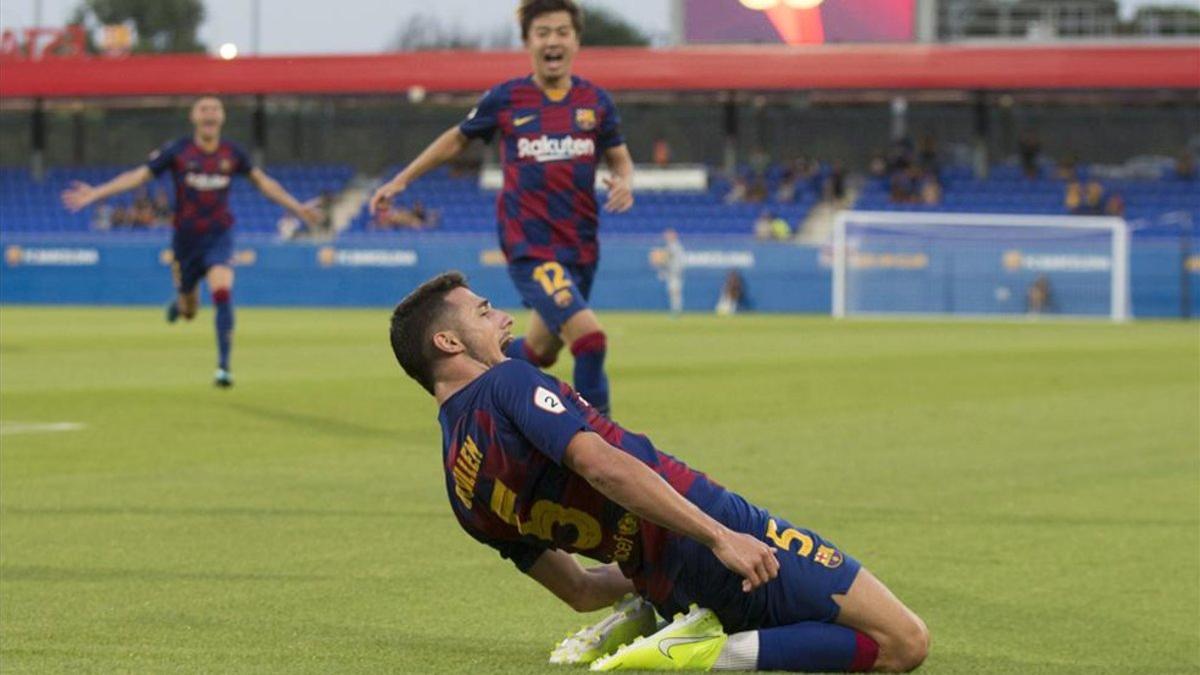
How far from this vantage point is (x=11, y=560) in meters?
8.01

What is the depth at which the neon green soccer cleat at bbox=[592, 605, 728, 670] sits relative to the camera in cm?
562

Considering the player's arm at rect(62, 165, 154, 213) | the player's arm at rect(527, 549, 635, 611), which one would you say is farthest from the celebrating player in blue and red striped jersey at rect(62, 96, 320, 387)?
the player's arm at rect(527, 549, 635, 611)

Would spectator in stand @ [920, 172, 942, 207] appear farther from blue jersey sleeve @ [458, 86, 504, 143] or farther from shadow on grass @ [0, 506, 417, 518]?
shadow on grass @ [0, 506, 417, 518]

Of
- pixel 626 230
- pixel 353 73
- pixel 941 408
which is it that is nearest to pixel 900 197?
pixel 626 230

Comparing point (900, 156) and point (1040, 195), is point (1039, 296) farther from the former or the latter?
point (900, 156)

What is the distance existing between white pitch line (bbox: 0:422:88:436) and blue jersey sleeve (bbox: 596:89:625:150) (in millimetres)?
4172

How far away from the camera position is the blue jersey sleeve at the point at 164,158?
1777 cm

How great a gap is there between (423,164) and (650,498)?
260 inches

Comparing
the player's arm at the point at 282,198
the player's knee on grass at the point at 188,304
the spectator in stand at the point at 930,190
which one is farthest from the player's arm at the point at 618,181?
the spectator in stand at the point at 930,190

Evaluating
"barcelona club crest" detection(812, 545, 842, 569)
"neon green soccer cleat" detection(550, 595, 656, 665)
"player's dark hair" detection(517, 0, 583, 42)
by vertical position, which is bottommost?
"neon green soccer cleat" detection(550, 595, 656, 665)

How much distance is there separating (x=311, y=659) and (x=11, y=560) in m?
2.57

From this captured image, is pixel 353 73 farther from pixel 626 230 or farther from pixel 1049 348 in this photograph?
pixel 1049 348

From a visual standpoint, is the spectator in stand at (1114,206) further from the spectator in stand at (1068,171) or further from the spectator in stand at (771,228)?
the spectator in stand at (771,228)

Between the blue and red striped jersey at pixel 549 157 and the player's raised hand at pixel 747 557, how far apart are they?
23.4 ft
